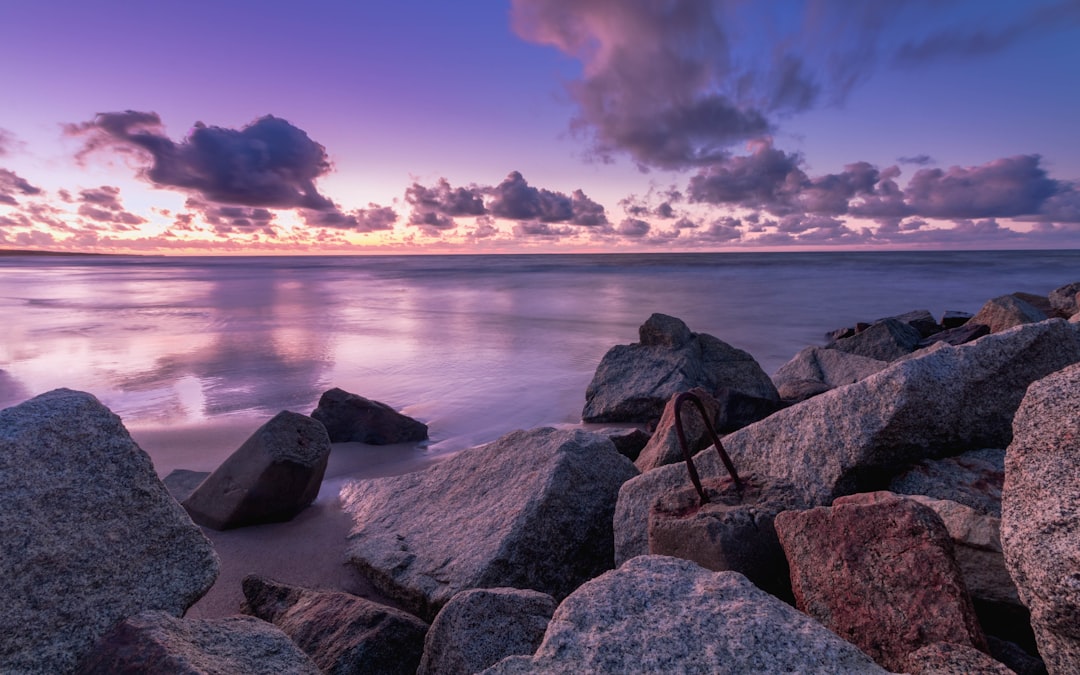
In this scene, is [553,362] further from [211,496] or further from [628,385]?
[211,496]

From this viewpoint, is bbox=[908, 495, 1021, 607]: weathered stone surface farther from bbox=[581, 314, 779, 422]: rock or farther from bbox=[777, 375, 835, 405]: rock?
bbox=[581, 314, 779, 422]: rock

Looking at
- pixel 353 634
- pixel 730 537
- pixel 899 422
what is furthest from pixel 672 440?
pixel 353 634

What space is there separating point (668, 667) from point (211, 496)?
3551 millimetres

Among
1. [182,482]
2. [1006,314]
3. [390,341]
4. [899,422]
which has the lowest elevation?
[390,341]

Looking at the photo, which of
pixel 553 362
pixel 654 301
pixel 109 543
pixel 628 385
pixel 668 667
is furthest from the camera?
pixel 654 301

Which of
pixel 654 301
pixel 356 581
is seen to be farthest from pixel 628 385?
pixel 654 301

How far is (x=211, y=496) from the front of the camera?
4.08 m

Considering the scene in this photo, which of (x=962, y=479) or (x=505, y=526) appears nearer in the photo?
(x=962, y=479)

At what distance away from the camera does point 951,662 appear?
5.02ft

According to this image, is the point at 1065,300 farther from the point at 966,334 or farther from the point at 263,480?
the point at 263,480

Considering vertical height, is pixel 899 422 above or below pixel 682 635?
above

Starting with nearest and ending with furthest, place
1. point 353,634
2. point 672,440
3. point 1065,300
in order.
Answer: point 353,634 < point 672,440 < point 1065,300

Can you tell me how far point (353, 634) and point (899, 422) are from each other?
2.32 meters

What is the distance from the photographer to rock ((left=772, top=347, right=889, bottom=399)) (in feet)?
22.1
